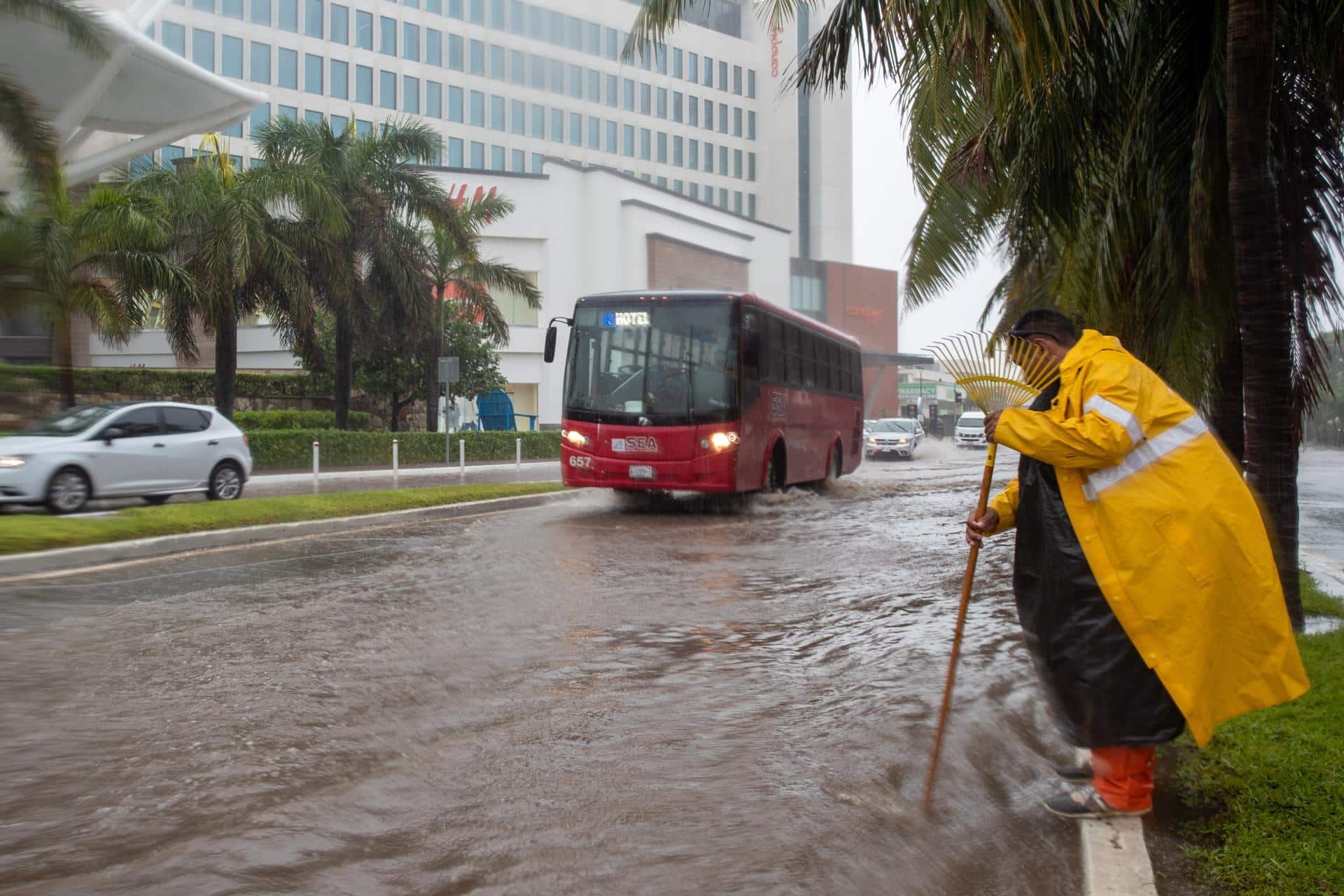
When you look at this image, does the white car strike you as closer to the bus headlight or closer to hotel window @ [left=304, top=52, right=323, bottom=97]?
the bus headlight

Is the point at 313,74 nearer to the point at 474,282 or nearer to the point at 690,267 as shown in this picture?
the point at 690,267

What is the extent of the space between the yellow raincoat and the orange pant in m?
0.34

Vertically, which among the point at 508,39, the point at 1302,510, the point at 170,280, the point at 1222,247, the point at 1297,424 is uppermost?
the point at 508,39

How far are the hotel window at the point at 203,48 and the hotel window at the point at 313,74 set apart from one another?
4900mm

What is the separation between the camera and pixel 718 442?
16.1 meters

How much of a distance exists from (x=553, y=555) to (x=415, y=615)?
350 cm

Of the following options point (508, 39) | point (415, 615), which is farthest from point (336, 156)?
point (508, 39)

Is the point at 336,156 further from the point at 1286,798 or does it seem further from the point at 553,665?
the point at 1286,798

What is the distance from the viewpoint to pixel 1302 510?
2016cm

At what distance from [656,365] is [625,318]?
91 cm

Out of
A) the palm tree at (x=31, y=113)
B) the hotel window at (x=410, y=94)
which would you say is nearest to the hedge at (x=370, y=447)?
the palm tree at (x=31, y=113)

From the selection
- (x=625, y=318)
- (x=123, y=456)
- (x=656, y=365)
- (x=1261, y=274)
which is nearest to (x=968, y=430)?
(x=625, y=318)

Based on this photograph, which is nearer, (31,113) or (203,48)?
(31,113)

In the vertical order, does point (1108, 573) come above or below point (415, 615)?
above
